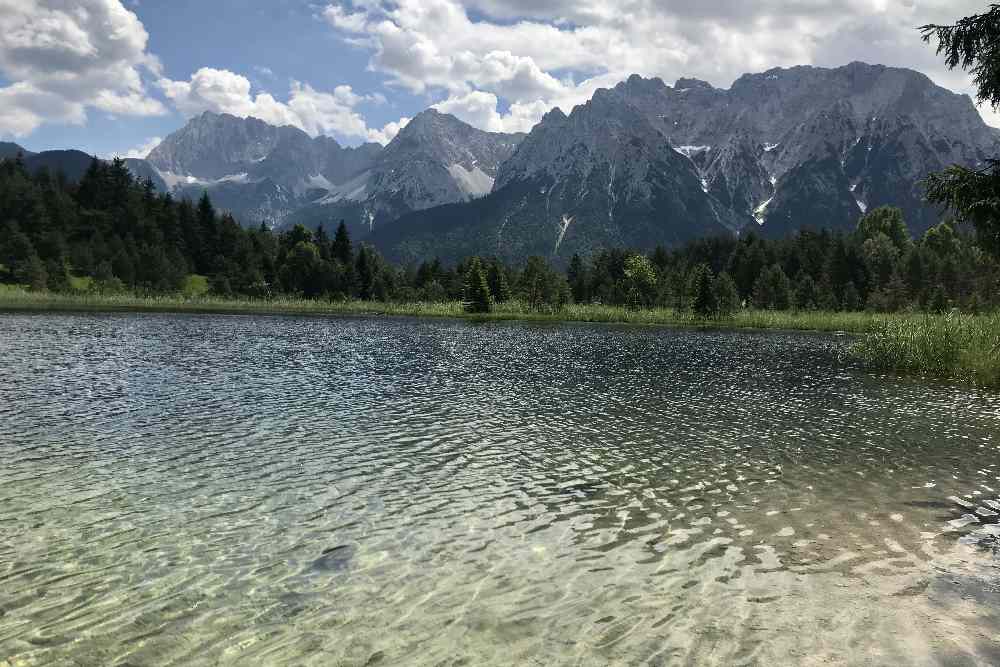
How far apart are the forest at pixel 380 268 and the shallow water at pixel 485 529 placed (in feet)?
335

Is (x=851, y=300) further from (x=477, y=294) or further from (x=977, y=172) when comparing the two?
(x=977, y=172)

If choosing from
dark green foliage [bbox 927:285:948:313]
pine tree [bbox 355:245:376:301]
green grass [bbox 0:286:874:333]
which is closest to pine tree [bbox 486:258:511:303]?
green grass [bbox 0:286:874:333]

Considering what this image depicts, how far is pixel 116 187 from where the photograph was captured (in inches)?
7638

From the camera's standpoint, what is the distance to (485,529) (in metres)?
13.0

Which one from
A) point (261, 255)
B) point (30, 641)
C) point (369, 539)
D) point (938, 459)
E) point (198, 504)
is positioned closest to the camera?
point (30, 641)

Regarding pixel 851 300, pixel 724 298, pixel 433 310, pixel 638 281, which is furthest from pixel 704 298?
pixel 851 300

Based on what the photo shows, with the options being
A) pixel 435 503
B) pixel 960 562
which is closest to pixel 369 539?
pixel 435 503

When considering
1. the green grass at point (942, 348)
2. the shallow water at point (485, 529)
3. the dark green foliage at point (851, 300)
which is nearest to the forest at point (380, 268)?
the dark green foliage at point (851, 300)

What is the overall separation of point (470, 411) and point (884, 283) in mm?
168576

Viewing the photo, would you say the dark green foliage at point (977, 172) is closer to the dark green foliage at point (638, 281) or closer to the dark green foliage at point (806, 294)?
the dark green foliage at point (638, 281)

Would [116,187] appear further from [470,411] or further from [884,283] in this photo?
[884,283]

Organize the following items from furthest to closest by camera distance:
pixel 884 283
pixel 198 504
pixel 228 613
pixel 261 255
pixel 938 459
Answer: pixel 261 255, pixel 884 283, pixel 938 459, pixel 198 504, pixel 228 613

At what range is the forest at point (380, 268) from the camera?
141 m

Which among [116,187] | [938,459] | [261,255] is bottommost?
[938,459]
